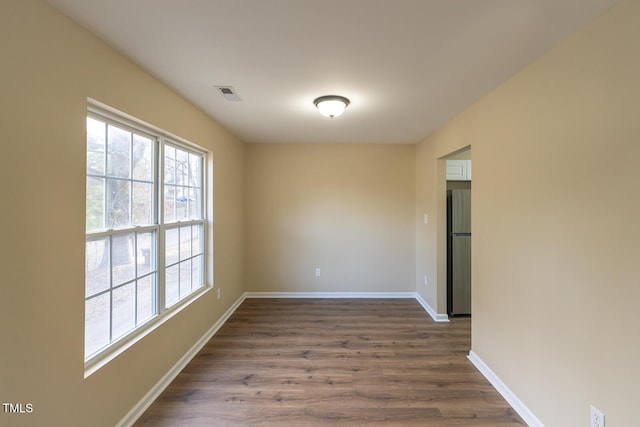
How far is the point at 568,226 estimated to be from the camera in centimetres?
153

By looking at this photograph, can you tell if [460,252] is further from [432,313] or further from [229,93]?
[229,93]

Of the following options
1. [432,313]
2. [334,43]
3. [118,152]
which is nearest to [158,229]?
[118,152]

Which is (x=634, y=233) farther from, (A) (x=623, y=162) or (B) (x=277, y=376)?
(B) (x=277, y=376)

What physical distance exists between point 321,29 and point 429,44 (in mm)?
647

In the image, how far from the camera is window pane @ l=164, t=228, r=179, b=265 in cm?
235

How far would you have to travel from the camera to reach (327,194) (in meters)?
4.27

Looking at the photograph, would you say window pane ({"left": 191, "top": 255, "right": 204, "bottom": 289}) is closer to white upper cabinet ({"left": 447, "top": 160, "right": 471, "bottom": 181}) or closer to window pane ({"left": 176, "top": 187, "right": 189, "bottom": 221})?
window pane ({"left": 176, "top": 187, "right": 189, "bottom": 221})

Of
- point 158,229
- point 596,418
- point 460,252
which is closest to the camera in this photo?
point 596,418

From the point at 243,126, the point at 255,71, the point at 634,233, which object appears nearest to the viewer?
the point at 634,233

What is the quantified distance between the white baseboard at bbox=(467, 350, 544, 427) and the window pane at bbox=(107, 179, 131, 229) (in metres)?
3.06

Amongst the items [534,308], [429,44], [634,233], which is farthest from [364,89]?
[534,308]

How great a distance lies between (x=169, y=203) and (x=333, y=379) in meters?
2.13

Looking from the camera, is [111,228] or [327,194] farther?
[327,194]

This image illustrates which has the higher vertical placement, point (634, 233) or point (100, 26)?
point (100, 26)
